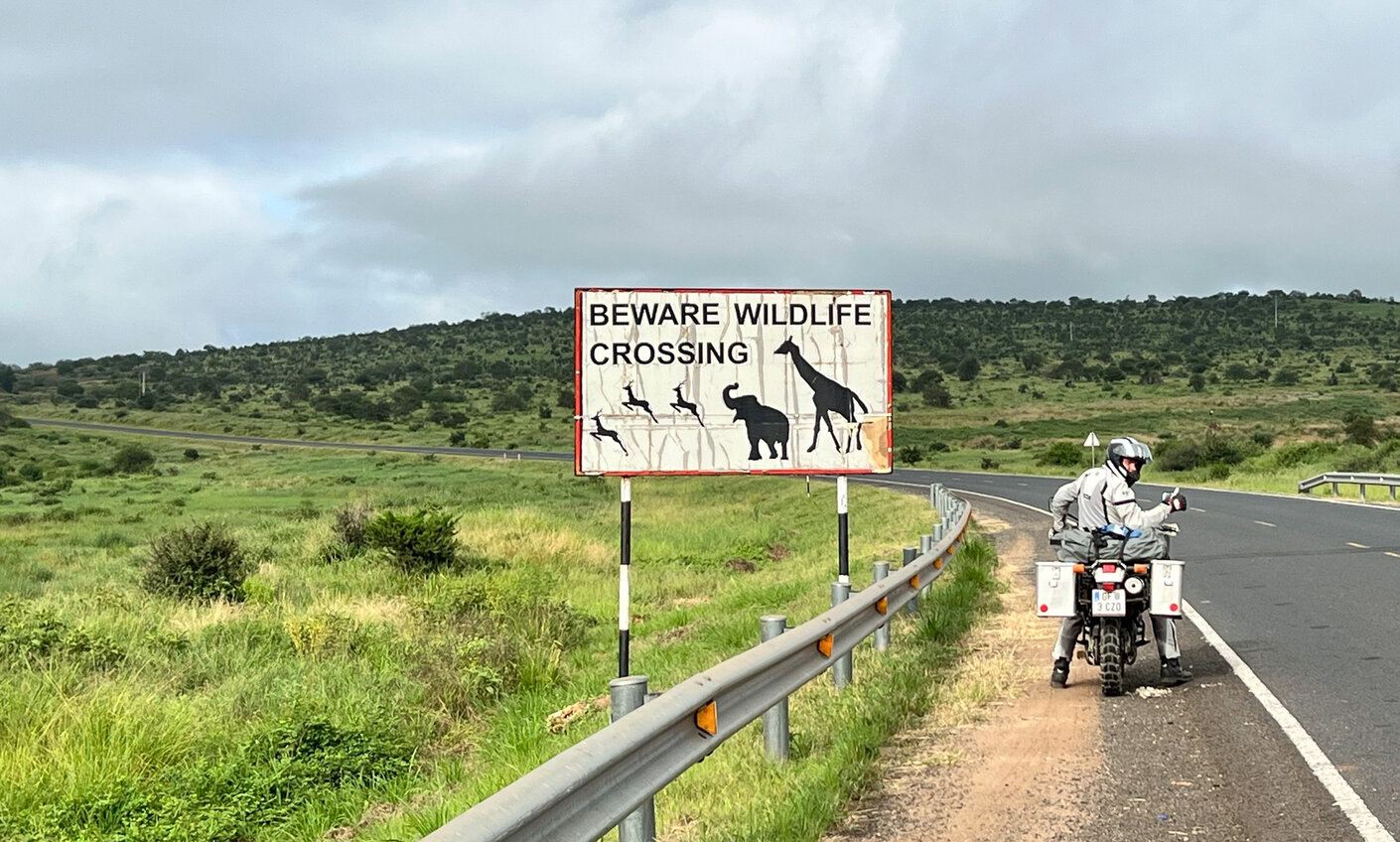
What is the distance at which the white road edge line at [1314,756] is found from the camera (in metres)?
5.54

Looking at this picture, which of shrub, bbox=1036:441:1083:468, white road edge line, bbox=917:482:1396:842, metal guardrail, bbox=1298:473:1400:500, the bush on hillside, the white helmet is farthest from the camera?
shrub, bbox=1036:441:1083:468

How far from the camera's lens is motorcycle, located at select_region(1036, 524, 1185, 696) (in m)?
8.78

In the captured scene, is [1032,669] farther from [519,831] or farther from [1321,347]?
[1321,347]

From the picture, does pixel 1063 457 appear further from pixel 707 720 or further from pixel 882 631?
pixel 707 720

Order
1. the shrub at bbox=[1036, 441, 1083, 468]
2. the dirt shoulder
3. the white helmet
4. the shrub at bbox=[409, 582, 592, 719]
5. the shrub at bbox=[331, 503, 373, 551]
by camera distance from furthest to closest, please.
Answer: the shrub at bbox=[1036, 441, 1083, 468], the shrub at bbox=[331, 503, 373, 551], the shrub at bbox=[409, 582, 592, 719], the white helmet, the dirt shoulder

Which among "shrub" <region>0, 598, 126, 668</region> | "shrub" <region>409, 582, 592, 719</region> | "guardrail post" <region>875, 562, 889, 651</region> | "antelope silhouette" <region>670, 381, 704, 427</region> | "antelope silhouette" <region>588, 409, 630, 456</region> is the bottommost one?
"shrub" <region>409, 582, 592, 719</region>

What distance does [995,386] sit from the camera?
11338 cm

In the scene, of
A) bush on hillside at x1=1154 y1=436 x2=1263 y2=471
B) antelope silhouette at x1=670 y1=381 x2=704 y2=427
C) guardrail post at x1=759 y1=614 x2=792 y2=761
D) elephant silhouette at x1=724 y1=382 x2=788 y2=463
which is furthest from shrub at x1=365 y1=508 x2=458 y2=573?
bush on hillside at x1=1154 y1=436 x2=1263 y2=471

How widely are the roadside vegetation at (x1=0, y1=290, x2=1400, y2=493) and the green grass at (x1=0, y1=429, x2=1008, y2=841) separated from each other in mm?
25675

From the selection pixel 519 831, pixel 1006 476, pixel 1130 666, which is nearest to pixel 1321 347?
pixel 1006 476

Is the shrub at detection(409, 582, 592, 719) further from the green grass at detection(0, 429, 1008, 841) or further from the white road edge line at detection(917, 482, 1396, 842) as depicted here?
the white road edge line at detection(917, 482, 1396, 842)

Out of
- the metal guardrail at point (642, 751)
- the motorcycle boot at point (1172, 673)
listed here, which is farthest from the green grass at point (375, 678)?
the motorcycle boot at point (1172, 673)

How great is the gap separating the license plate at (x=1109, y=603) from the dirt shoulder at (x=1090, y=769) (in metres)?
0.62

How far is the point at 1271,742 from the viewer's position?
7.17 metres
